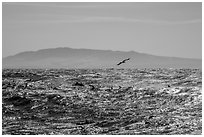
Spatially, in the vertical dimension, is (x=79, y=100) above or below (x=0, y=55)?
below

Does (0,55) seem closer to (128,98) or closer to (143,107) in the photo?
(143,107)

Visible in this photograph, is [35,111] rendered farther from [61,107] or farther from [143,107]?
[143,107]

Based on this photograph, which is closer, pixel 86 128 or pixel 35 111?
pixel 86 128

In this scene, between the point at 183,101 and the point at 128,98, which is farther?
the point at 128,98

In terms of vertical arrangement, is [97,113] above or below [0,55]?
below

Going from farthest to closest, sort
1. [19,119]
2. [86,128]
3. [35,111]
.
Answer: [35,111] → [19,119] → [86,128]

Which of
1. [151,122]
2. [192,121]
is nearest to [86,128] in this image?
[151,122]

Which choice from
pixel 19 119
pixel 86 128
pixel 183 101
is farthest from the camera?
pixel 183 101

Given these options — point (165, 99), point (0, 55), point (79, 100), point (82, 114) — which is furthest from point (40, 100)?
point (0, 55)

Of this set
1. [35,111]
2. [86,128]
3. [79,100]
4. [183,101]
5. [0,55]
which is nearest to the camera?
[0,55]
